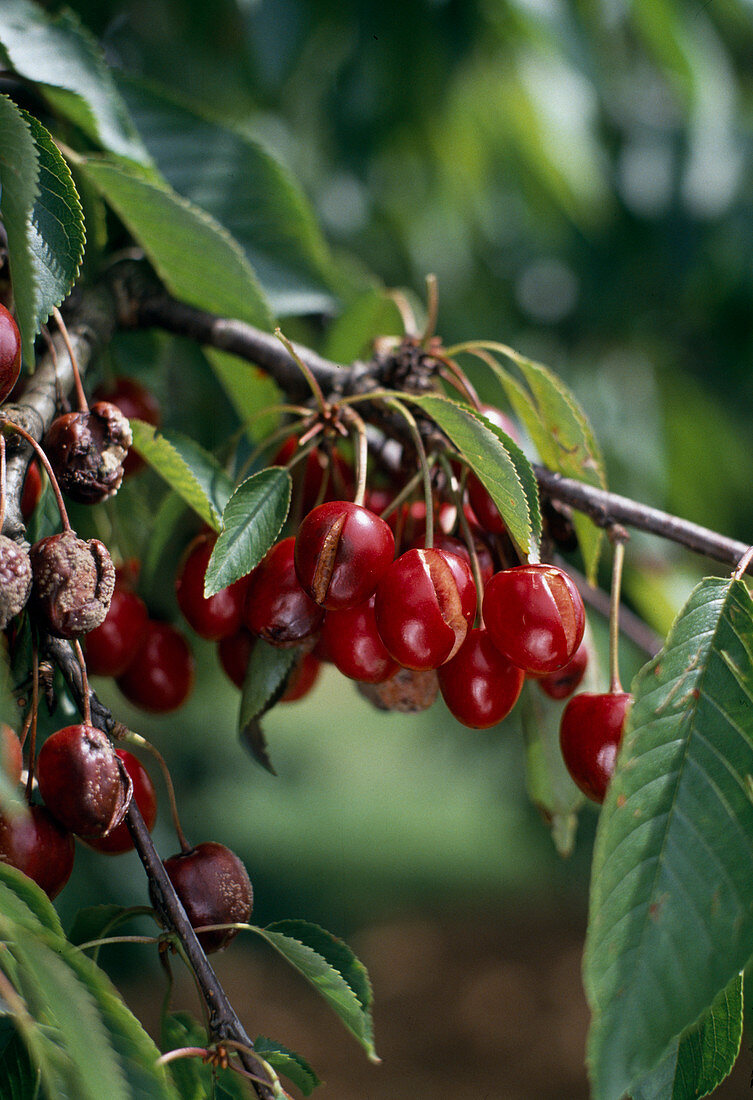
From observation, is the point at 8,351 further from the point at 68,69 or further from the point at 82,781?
the point at 68,69

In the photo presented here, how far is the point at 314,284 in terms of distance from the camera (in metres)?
1.13

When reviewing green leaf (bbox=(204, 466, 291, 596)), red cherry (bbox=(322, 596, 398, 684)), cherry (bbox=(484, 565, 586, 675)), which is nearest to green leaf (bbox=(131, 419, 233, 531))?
green leaf (bbox=(204, 466, 291, 596))

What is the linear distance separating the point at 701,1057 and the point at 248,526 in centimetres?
51

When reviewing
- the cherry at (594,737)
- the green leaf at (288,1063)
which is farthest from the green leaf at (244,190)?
the green leaf at (288,1063)

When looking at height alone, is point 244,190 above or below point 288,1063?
above

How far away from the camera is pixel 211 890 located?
0.66 meters

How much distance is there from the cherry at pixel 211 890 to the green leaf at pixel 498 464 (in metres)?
0.34

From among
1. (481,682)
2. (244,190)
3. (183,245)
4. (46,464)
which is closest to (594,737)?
(481,682)

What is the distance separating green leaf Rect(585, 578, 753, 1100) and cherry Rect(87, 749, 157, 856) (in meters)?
0.35

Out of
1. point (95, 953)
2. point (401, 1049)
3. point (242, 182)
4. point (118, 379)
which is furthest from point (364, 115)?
point (401, 1049)

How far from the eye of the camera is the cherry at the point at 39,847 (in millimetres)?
571

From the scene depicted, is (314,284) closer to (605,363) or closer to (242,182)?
(242,182)

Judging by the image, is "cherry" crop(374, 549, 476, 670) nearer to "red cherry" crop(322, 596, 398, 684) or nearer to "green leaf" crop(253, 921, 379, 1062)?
"red cherry" crop(322, 596, 398, 684)

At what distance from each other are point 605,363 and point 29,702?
2.15 m
